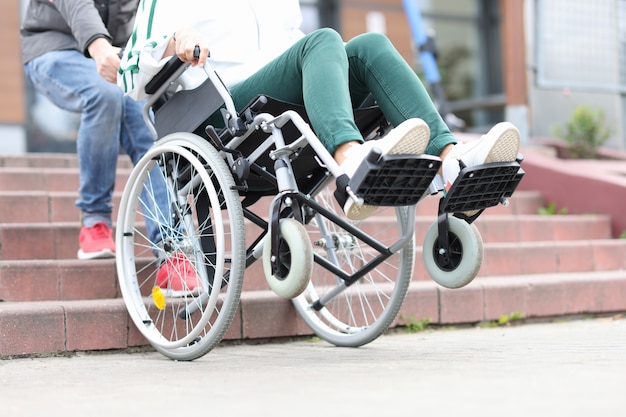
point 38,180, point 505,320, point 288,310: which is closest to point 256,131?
point 288,310

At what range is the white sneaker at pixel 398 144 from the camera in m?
2.56

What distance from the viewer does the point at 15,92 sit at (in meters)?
8.42

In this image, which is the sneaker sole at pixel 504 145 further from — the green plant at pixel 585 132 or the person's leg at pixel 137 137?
the green plant at pixel 585 132

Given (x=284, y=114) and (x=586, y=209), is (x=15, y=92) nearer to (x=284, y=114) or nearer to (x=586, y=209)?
(x=586, y=209)

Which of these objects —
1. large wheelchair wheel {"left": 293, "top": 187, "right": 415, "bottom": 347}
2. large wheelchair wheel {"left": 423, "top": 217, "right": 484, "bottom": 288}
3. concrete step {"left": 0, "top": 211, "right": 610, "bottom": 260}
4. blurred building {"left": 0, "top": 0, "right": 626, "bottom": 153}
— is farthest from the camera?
blurred building {"left": 0, "top": 0, "right": 626, "bottom": 153}

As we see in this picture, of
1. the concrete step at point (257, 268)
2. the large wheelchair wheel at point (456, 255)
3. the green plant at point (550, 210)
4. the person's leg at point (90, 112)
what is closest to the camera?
the large wheelchair wheel at point (456, 255)

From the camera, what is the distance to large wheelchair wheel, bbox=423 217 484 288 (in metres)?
2.84

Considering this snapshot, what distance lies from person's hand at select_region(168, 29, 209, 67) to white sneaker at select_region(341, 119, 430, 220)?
0.63m

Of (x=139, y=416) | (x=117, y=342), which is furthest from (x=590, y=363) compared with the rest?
(x=117, y=342)

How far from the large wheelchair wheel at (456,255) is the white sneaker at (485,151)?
0.16 m

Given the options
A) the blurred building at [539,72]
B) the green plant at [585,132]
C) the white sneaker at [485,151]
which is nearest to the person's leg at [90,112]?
the white sneaker at [485,151]

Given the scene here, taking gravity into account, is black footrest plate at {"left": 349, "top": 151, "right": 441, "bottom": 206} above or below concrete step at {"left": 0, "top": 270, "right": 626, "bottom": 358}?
above

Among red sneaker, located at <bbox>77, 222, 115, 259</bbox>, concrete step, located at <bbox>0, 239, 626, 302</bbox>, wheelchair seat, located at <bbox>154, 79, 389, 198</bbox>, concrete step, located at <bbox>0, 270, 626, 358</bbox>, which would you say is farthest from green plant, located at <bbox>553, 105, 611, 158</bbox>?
red sneaker, located at <bbox>77, 222, 115, 259</bbox>

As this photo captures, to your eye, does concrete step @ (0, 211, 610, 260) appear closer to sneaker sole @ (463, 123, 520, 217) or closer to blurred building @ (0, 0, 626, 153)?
sneaker sole @ (463, 123, 520, 217)
